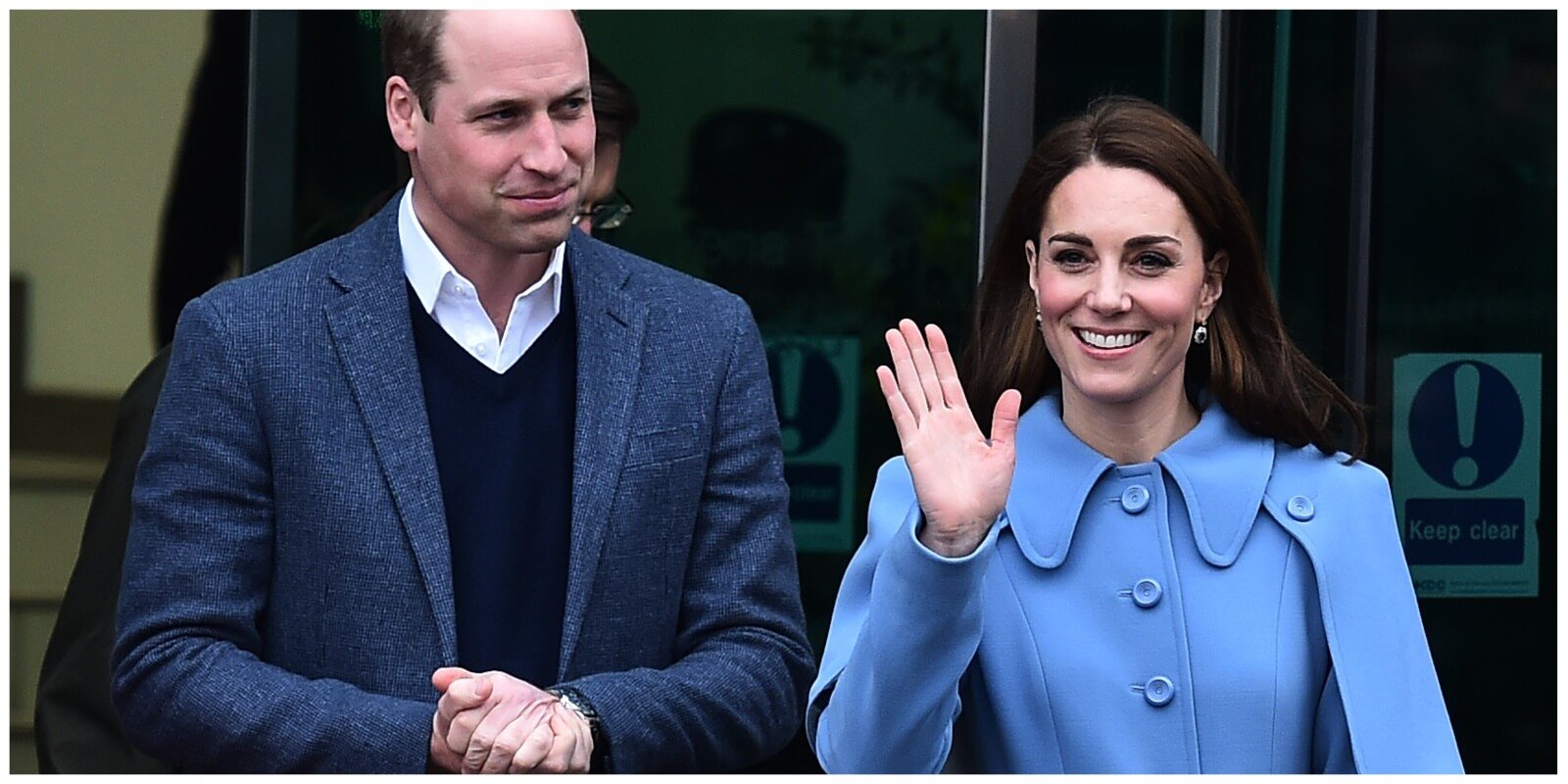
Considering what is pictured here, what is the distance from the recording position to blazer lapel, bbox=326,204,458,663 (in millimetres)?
2738

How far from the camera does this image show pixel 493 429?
9.23 feet

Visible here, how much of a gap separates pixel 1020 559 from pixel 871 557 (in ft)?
0.60

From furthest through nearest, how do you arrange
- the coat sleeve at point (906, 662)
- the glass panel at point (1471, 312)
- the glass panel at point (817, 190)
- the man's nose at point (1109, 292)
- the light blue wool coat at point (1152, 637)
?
the glass panel at point (1471, 312) → the glass panel at point (817, 190) → the man's nose at point (1109, 292) → the light blue wool coat at point (1152, 637) → the coat sleeve at point (906, 662)

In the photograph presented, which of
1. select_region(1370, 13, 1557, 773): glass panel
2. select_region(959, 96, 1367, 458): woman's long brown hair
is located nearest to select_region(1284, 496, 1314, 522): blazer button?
select_region(959, 96, 1367, 458): woman's long brown hair

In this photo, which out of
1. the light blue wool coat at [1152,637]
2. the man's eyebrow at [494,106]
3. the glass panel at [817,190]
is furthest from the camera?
the glass panel at [817,190]

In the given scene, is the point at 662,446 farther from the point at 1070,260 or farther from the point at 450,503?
the point at 1070,260

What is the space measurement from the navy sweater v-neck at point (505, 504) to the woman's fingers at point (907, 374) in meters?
0.46

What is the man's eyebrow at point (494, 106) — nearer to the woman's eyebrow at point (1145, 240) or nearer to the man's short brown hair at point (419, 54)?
the man's short brown hair at point (419, 54)

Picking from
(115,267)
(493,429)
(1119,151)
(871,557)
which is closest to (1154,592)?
(871,557)

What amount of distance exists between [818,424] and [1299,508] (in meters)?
1.96

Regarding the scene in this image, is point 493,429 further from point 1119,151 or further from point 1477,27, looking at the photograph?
point 1477,27

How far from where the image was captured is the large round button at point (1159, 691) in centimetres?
263

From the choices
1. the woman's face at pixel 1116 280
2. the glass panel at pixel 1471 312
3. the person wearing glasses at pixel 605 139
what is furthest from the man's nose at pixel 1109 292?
the glass panel at pixel 1471 312

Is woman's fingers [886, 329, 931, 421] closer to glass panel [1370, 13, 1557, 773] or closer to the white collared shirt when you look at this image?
the white collared shirt
